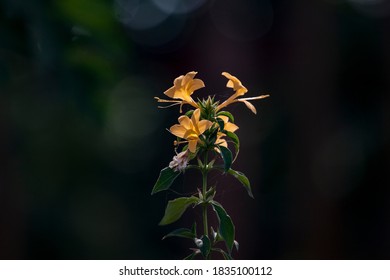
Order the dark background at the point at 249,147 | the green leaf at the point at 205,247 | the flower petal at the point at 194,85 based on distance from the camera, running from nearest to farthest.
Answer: the green leaf at the point at 205,247 < the flower petal at the point at 194,85 < the dark background at the point at 249,147

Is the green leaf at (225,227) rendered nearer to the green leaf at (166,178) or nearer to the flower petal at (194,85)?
the green leaf at (166,178)

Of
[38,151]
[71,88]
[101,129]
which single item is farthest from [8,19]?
[38,151]

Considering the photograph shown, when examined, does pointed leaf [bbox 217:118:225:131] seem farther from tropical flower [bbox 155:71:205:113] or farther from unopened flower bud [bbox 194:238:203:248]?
unopened flower bud [bbox 194:238:203:248]

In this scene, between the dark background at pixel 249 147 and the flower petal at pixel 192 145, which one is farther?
the dark background at pixel 249 147

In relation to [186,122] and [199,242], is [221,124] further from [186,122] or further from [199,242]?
[199,242]

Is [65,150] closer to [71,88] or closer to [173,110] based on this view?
[173,110]

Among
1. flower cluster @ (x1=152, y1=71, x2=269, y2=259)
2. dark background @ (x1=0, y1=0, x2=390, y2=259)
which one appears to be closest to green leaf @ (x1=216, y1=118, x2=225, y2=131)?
flower cluster @ (x1=152, y1=71, x2=269, y2=259)

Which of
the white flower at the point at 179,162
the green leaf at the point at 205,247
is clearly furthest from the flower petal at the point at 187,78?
the green leaf at the point at 205,247
